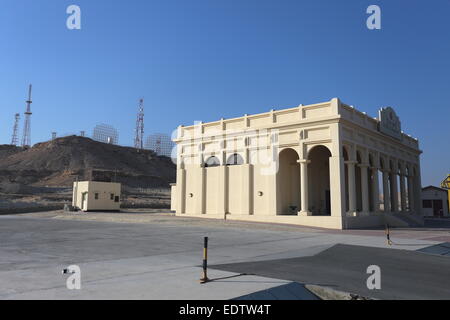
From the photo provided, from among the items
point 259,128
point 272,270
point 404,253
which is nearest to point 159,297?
point 272,270

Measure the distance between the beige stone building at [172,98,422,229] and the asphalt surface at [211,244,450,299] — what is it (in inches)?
562

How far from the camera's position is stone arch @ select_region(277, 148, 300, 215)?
30.5 metres

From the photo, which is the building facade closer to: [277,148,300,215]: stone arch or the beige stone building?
the beige stone building

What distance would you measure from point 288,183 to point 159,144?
14132 centimetres

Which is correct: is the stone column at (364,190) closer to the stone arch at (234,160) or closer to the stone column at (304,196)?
the stone column at (304,196)

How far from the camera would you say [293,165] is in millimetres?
32125

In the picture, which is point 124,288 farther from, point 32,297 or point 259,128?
point 259,128

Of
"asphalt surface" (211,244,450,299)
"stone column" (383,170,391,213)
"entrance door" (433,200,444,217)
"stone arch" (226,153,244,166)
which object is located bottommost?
"asphalt surface" (211,244,450,299)

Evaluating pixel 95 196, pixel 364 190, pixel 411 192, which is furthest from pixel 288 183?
pixel 95 196

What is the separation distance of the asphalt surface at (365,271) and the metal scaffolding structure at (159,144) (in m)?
157

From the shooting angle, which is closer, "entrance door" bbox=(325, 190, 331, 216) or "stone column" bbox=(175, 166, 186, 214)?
"entrance door" bbox=(325, 190, 331, 216)

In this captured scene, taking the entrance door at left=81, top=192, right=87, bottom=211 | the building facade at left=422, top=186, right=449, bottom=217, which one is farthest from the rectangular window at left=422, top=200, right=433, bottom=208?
the entrance door at left=81, top=192, right=87, bottom=211

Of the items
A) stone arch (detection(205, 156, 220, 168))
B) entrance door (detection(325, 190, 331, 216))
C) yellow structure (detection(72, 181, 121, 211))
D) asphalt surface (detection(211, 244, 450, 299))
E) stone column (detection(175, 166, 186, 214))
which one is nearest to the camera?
asphalt surface (detection(211, 244, 450, 299))

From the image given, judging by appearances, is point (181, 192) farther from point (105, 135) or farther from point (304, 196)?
point (105, 135)
